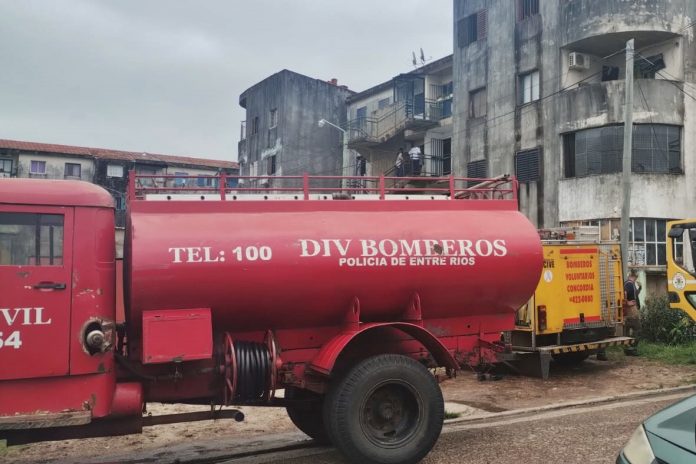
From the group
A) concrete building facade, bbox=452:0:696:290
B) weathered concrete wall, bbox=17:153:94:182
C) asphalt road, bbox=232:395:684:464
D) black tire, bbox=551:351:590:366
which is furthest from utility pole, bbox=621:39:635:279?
weathered concrete wall, bbox=17:153:94:182

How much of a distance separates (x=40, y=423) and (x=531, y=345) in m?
8.31

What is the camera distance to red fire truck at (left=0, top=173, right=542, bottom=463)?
4.99 metres

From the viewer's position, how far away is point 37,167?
132 ft

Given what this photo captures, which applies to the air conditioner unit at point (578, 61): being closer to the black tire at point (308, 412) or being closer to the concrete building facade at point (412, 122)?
the concrete building facade at point (412, 122)

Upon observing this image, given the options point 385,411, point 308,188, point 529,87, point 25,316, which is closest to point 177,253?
point 25,316

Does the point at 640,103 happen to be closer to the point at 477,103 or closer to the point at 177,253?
the point at 477,103

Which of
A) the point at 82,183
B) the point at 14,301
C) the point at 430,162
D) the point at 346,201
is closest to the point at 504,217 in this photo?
the point at 346,201

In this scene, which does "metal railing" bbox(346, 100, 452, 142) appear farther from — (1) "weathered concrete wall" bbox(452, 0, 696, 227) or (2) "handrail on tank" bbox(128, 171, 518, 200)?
(2) "handrail on tank" bbox(128, 171, 518, 200)

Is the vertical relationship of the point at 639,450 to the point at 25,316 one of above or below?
below

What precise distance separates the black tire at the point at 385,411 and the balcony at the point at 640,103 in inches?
679

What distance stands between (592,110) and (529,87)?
134 inches

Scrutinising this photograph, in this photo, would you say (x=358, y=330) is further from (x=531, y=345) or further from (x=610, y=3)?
(x=610, y=3)

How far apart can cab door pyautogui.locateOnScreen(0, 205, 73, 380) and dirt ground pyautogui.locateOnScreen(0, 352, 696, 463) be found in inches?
88.4

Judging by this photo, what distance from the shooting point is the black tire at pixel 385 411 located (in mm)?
5645
